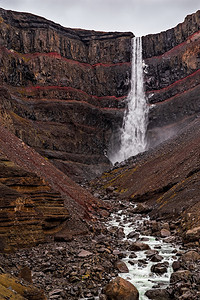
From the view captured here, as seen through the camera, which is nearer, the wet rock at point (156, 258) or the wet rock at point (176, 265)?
the wet rock at point (176, 265)

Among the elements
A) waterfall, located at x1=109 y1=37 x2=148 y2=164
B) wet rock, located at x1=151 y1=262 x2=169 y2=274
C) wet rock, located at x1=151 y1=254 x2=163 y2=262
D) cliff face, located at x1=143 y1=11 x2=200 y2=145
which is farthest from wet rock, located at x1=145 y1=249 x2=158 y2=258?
waterfall, located at x1=109 y1=37 x2=148 y2=164

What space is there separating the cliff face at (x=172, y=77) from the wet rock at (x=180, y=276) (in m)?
43.0

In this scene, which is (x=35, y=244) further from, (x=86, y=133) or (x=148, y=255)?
(x=86, y=133)

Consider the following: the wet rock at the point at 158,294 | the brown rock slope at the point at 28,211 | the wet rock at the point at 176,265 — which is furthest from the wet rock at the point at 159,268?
the brown rock slope at the point at 28,211

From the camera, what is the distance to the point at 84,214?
1580 cm

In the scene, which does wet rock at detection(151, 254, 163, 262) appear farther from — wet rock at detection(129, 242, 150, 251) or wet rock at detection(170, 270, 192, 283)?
wet rock at detection(170, 270, 192, 283)

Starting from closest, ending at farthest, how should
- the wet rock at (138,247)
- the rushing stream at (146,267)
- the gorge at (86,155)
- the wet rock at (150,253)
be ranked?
the rushing stream at (146,267) → the gorge at (86,155) → the wet rock at (150,253) → the wet rock at (138,247)

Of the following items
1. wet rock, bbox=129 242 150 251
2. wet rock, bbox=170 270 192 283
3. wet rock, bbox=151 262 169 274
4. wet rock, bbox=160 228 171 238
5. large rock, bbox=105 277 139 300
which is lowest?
large rock, bbox=105 277 139 300

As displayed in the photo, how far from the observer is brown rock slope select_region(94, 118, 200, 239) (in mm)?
15475

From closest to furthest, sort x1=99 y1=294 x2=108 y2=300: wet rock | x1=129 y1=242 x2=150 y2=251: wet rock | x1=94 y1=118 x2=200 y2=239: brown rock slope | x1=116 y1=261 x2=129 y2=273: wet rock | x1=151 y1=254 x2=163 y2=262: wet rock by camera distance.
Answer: x1=99 y1=294 x2=108 y2=300: wet rock < x1=116 y1=261 x2=129 y2=273: wet rock < x1=151 y1=254 x2=163 y2=262: wet rock < x1=129 y1=242 x2=150 y2=251: wet rock < x1=94 y1=118 x2=200 y2=239: brown rock slope

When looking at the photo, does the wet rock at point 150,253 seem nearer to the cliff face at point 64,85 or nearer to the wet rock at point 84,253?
the wet rock at point 84,253

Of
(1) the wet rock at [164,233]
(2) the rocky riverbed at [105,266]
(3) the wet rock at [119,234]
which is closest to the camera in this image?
(2) the rocky riverbed at [105,266]

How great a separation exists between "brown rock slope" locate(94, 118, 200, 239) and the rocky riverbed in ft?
8.12

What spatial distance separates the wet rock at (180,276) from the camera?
8071 millimetres
